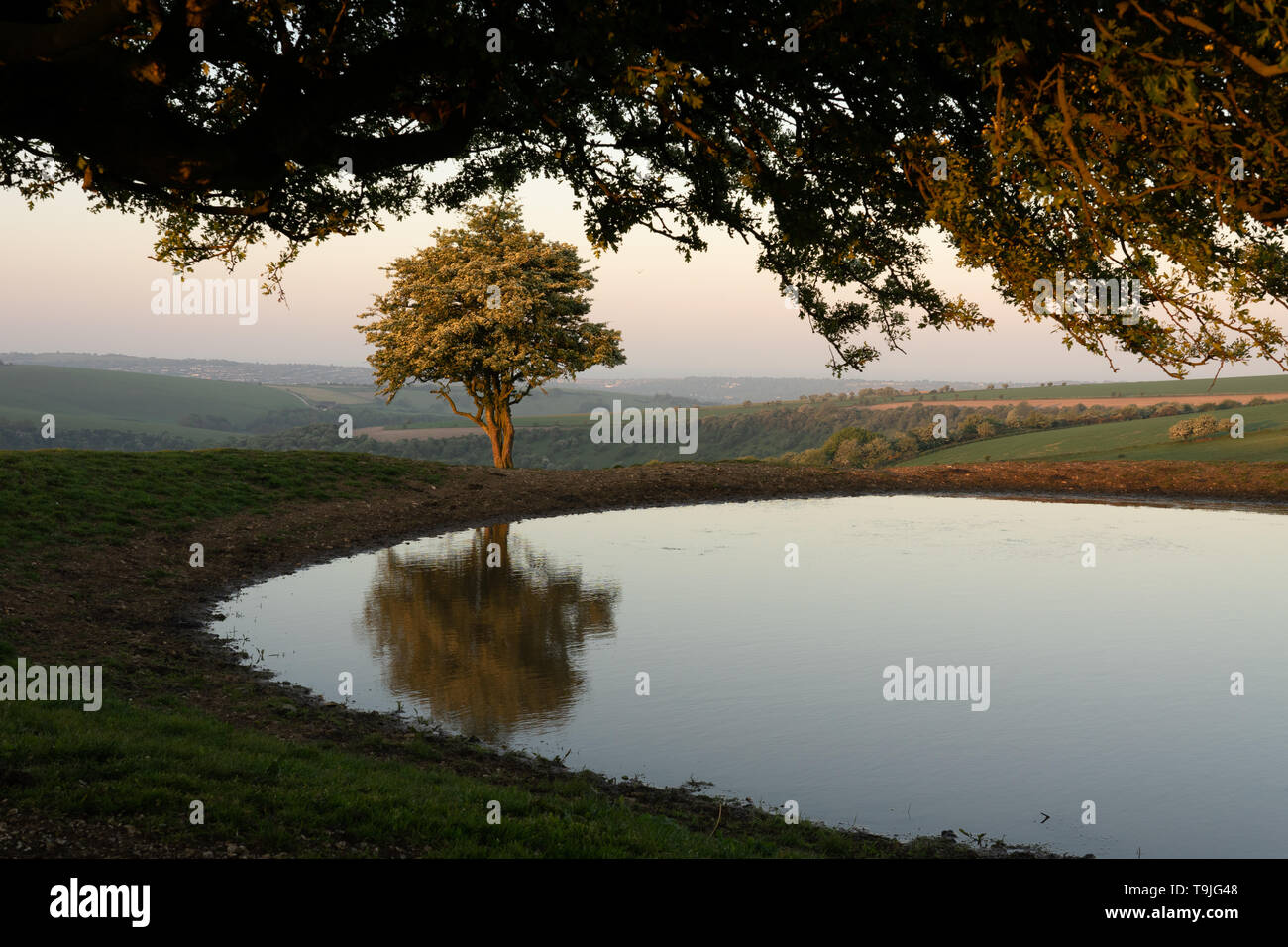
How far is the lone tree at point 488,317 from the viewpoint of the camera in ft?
120

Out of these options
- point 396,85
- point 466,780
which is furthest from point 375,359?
point 466,780

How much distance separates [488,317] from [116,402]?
176m

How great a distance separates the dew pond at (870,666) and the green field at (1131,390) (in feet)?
313

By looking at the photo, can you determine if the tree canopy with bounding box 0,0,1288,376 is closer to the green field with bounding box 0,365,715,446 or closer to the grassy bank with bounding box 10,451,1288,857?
the grassy bank with bounding box 10,451,1288,857

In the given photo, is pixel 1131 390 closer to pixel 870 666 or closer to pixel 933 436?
pixel 933 436

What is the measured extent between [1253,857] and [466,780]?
6636mm

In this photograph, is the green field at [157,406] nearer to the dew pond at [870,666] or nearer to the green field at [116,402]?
the green field at [116,402]

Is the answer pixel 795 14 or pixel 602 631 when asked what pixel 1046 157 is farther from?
pixel 602 631

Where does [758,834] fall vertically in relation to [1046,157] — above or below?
below

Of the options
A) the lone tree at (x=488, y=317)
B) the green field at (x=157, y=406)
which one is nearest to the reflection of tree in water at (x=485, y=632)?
the lone tree at (x=488, y=317)

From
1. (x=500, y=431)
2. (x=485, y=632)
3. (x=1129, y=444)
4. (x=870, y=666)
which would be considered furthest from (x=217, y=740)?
(x=1129, y=444)

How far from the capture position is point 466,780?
8.71 m

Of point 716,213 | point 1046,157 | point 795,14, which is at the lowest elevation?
point 1046,157

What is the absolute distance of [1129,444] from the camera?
2157 inches
